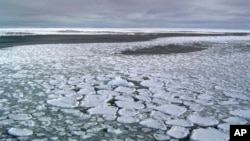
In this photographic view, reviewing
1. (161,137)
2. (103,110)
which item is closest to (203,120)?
(161,137)

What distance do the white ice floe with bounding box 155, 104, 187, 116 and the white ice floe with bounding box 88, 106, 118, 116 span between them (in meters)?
0.76

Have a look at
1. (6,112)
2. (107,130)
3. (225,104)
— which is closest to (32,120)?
(6,112)

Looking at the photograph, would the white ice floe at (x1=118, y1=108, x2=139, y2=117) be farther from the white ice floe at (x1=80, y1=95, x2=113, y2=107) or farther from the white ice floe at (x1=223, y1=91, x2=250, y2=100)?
the white ice floe at (x1=223, y1=91, x2=250, y2=100)

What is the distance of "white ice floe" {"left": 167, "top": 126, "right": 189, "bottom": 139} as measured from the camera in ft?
9.85

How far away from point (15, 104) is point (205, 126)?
10.3 ft

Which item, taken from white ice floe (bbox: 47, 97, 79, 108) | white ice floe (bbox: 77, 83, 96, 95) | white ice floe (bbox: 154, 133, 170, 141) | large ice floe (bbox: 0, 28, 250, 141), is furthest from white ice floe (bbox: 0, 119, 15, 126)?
white ice floe (bbox: 154, 133, 170, 141)

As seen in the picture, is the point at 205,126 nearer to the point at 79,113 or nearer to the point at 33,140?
the point at 79,113

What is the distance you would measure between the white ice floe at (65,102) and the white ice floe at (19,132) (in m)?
1.02

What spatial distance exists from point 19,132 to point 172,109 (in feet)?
7.79

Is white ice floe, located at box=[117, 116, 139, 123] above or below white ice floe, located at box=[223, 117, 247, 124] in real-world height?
above

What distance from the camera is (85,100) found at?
14.3 feet

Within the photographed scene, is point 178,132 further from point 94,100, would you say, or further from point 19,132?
point 19,132

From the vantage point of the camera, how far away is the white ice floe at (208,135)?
9.56ft

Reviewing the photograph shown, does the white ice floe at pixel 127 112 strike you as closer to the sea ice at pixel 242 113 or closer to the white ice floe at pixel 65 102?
the white ice floe at pixel 65 102
